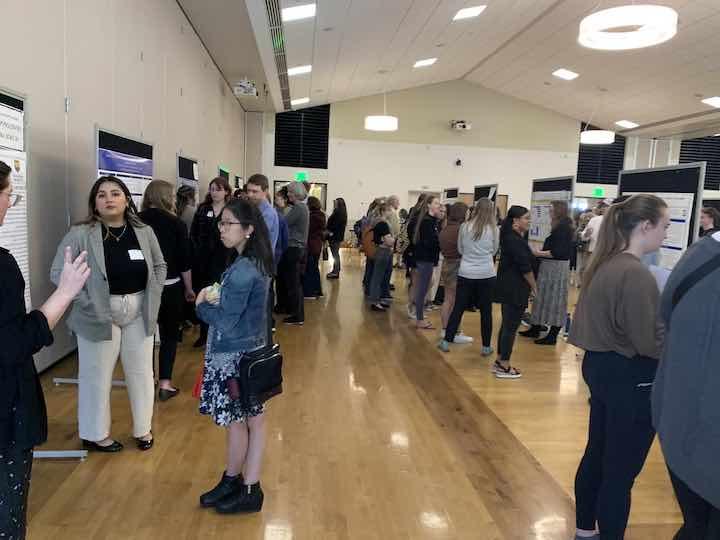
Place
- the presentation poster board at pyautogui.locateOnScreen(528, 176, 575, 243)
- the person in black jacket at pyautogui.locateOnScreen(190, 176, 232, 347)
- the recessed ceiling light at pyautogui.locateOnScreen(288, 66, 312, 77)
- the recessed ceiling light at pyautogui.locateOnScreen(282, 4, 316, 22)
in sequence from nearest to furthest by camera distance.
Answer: the person in black jacket at pyautogui.locateOnScreen(190, 176, 232, 347) < the presentation poster board at pyautogui.locateOnScreen(528, 176, 575, 243) < the recessed ceiling light at pyautogui.locateOnScreen(282, 4, 316, 22) < the recessed ceiling light at pyautogui.locateOnScreen(288, 66, 312, 77)

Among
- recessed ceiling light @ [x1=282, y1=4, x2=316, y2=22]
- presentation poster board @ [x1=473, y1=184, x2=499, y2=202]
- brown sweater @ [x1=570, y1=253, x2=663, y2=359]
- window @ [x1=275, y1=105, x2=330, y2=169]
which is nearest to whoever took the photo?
brown sweater @ [x1=570, y1=253, x2=663, y2=359]

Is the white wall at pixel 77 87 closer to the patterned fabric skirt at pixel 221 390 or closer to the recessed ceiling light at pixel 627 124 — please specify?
the patterned fabric skirt at pixel 221 390

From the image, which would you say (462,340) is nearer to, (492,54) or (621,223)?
(621,223)

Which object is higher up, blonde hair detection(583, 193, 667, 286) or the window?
the window

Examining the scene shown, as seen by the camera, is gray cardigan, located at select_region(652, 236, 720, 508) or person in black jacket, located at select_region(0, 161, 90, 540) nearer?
gray cardigan, located at select_region(652, 236, 720, 508)

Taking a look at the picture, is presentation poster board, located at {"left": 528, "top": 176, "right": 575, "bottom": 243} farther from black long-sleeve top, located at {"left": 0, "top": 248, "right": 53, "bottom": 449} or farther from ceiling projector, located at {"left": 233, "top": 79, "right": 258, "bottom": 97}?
ceiling projector, located at {"left": 233, "top": 79, "right": 258, "bottom": 97}

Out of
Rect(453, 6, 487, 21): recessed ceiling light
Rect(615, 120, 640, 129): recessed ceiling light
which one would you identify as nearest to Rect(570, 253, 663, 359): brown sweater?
Rect(453, 6, 487, 21): recessed ceiling light

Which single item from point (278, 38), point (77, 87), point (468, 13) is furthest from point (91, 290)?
point (468, 13)

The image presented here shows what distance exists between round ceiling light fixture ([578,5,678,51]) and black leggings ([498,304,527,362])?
10.00 feet

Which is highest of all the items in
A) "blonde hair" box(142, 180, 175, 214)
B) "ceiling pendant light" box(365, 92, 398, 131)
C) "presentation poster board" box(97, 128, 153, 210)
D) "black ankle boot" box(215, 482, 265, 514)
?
"ceiling pendant light" box(365, 92, 398, 131)

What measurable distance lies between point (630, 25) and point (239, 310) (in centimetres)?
522

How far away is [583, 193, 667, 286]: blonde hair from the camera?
1.92m

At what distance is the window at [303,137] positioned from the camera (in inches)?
597

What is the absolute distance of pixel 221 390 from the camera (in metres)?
2.22
